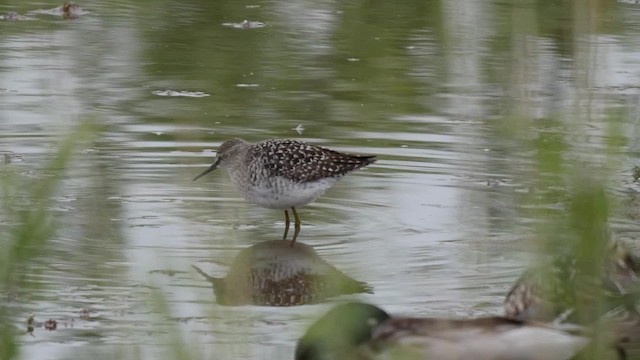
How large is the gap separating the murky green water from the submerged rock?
0.10m

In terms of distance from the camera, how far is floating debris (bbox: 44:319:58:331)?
7215 millimetres

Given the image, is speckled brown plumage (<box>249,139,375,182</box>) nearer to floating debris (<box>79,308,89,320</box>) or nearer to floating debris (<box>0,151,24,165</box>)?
floating debris (<box>0,151,24,165</box>)

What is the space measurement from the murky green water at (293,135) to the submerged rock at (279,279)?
0.34ft

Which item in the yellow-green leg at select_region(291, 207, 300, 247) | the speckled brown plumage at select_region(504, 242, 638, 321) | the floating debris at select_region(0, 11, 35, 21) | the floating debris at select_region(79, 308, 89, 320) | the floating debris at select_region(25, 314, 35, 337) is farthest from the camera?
the floating debris at select_region(0, 11, 35, 21)

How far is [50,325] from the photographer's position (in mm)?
7242

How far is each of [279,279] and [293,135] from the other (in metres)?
3.25

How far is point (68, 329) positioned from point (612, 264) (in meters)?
2.38

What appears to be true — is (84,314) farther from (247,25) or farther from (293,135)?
(247,25)

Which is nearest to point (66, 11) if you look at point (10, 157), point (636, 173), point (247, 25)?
point (247, 25)

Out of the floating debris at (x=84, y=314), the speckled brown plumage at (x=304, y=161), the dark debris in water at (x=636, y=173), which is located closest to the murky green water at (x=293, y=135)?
the floating debris at (x=84, y=314)

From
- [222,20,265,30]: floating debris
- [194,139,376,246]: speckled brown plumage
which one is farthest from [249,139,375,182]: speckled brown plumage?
[222,20,265,30]: floating debris

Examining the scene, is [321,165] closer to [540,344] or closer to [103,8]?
[540,344]

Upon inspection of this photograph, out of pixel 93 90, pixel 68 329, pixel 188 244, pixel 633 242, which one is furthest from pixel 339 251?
pixel 93 90

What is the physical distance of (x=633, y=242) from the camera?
897 cm
